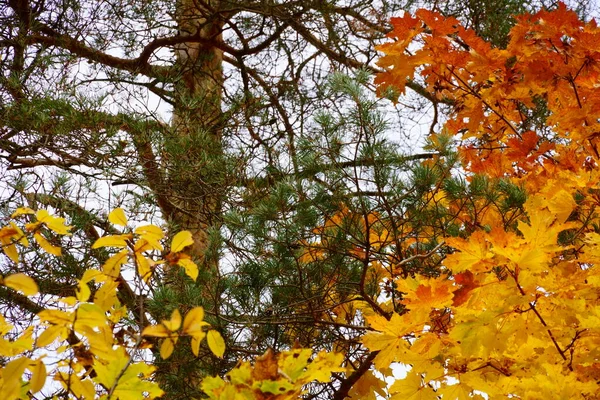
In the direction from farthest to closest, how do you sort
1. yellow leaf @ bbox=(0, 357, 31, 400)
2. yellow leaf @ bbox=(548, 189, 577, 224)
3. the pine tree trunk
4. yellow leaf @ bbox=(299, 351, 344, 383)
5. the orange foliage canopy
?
1. the pine tree trunk
2. yellow leaf @ bbox=(548, 189, 577, 224)
3. the orange foliage canopy
4. yellow leaf @ bbox=(299, 351, 344, 383)
5. yellow leaf @ bbox=(0, 357, 31, 400)

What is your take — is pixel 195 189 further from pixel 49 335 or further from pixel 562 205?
pixel 49 335

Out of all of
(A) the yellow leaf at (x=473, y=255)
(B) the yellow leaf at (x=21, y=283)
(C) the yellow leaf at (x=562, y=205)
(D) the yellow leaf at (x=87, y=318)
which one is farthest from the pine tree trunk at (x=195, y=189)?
(B) the yellow leaf at (x=21, y=283)

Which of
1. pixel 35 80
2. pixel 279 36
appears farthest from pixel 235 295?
pixel 279 36

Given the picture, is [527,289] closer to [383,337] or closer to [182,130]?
[383,337]

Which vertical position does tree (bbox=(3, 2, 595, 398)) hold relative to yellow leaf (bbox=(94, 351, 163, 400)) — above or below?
above

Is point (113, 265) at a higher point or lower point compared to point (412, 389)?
higher

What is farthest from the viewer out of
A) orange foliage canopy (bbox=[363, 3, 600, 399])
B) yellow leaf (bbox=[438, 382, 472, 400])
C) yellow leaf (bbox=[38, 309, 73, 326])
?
yellow leaf (bbox=[438, 382, 472, 400])

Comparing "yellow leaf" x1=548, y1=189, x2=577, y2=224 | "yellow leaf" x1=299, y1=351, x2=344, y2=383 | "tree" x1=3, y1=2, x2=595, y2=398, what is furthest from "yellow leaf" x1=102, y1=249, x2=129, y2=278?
"yellow leaf" x1=548, y1=189, x2=577, y2=224

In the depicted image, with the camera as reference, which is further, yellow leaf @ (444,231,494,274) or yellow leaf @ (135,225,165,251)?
yellow leaf @ (444,231,494,274)

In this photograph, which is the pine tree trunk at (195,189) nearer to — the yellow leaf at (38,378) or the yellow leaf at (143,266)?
the yellow leaf at (143,266)

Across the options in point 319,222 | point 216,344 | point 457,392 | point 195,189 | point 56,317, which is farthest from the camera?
point 195,189

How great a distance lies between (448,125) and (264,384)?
6.15ft

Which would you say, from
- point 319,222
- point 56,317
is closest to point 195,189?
point 319,222

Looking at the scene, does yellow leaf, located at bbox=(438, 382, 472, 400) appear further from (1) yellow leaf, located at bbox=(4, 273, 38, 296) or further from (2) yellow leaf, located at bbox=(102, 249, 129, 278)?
(1) yellow leaf, located at bbox=(4, 273, 38, 296)
